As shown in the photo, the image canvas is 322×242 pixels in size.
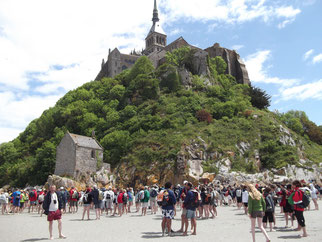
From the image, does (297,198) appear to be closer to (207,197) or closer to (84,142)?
(207,197)

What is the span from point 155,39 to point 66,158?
80.5 metres

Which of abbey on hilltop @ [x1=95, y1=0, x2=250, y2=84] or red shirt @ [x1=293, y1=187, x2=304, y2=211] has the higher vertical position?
abbey on hilltop @ [x1=95, y1=0, x2=250, y2=84]

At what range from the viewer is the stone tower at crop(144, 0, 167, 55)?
109m

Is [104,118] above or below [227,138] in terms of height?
above

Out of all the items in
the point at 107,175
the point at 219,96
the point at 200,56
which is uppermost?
the point at 200,56

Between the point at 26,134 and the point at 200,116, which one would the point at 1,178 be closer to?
the point at 26,134

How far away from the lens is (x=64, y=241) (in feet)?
30.3

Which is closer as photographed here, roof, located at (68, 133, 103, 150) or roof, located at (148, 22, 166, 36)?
roof, located at (68, 133, 103, 150)

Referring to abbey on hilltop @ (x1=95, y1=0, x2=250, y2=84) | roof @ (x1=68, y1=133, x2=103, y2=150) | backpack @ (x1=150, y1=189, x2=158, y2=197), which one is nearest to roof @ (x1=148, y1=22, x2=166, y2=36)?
abbey on hilltop @ (x1=95, y1=0, x2=250, y2=84)

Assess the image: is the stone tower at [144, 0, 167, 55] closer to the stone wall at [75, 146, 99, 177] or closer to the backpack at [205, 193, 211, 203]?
the stone wall at [75, 146, 99, 177]

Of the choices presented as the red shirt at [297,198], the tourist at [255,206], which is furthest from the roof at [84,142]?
the tourist at [255,206]

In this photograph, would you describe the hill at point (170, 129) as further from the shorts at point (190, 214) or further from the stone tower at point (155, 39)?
the stone tower at point (155, 39)

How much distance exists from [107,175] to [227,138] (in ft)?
63.7

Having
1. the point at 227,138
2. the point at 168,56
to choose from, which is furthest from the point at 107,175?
the point at 168,56
